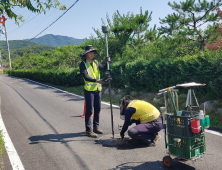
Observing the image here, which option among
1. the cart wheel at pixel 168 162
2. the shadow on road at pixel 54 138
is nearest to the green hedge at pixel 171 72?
the cart wheel at pixel 168 162

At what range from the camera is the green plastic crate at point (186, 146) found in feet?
12.0

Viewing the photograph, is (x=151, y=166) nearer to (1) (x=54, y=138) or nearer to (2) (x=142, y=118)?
(2) (x=142, y=118)

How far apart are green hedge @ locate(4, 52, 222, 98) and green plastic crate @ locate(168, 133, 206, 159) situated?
145 inches

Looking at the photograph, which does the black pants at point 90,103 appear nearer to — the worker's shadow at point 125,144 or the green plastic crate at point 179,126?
the worker's shadow at point 125,144

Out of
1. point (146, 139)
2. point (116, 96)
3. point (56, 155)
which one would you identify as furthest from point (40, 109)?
point (146, 139)

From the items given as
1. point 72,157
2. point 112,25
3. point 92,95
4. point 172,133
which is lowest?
point 72,157

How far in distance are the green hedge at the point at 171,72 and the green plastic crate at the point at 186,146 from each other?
12.1 ft

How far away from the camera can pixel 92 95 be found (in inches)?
227

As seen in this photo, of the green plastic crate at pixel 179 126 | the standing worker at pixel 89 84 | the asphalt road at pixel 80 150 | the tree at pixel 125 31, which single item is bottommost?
the asphalt road at pixel 80 150

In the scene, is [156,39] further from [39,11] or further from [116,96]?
[39,11]

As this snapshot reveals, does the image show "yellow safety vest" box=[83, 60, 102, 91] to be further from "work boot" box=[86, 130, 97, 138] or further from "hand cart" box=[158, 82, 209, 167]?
"hand cart" box=[158, 82, 209, 167]

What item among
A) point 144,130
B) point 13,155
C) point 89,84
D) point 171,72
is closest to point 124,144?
point 144,130

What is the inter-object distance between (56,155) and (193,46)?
7994 mm

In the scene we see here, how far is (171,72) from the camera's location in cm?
886
